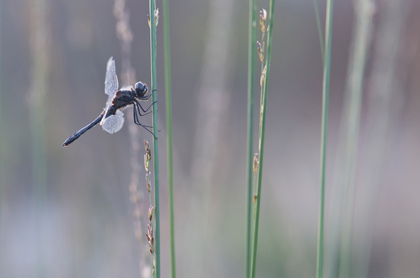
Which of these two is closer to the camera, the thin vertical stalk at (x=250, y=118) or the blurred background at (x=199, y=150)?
the thin vertical stalk at (x=250, y=118)

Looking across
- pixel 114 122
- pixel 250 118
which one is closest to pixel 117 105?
pixel 114 122

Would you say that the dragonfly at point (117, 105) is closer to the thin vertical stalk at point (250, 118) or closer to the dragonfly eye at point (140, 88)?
the dragonfly eye at point (140, 88)

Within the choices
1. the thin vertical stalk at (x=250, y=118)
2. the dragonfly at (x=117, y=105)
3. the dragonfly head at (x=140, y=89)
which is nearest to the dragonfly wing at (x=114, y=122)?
the dragonfly at (x=117, y=105)

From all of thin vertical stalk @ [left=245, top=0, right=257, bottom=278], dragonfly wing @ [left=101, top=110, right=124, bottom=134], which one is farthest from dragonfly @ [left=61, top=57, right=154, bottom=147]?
thin vertical stalk @ [left=245, top=0, right=257, bottom=278]

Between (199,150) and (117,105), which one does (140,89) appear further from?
(199,150)

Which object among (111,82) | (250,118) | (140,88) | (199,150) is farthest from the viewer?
(199,150)

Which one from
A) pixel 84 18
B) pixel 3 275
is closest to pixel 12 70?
pixel 3 275

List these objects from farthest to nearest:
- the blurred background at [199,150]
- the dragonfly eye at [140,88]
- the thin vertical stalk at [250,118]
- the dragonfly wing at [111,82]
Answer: the blurred background at [199,150] → the dragonfly wing at [111,82] → the dragonfly eye at [140,88] → the thin vertical stalk at [250,118]

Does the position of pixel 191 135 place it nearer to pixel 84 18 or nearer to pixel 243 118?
pixel 243 118

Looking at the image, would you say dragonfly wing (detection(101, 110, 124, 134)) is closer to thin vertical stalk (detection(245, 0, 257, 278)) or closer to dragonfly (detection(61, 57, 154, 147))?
dragonfly (detection(61, 57, 154, 147))
